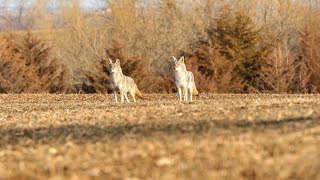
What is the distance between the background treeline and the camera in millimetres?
46781

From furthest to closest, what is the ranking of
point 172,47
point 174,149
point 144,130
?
point 172,47 < point 144,130 < point 174,149

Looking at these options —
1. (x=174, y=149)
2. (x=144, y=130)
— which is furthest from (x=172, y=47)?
(x=174, y=149)

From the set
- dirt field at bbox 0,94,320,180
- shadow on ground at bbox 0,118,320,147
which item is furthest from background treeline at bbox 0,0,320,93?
dirt field at bbox 0,94,320,180

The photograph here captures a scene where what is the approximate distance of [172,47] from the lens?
53.8 m

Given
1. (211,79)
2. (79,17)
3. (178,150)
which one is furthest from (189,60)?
(178,150)

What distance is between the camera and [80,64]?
2205 inches

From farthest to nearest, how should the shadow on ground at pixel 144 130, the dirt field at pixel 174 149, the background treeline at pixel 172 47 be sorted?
the background treeline at pixel 172 47 → the shadow on ground at pixel 144 130 → the dirt field at pixel 174 149

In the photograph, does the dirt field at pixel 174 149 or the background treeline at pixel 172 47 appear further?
the background treeline at pixel 172 47

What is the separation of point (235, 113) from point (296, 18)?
146 feet

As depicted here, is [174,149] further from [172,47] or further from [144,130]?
[172,47]

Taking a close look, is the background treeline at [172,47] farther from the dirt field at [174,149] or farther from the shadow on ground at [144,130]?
the dirt field at [174,149]

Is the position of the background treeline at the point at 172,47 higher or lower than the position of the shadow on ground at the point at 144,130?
higher

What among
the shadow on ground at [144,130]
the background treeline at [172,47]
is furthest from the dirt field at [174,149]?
the background treeline at [172,47]

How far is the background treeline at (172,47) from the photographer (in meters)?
46.8
